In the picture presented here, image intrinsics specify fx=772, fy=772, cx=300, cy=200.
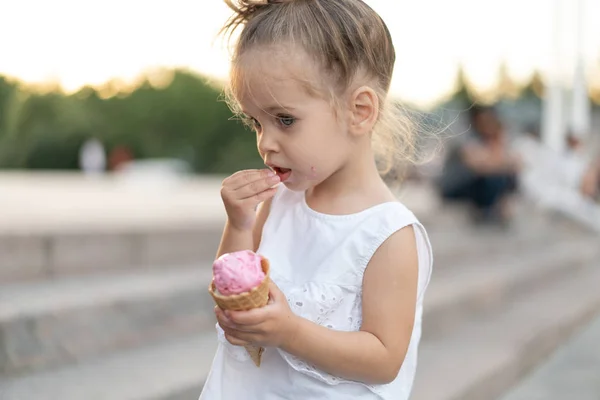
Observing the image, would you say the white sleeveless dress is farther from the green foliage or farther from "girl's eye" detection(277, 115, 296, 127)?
the green foliage

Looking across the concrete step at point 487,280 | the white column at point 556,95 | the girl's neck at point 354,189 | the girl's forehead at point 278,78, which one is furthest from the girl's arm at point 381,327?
the white column at point 556,95

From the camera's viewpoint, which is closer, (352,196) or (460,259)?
(352,196)

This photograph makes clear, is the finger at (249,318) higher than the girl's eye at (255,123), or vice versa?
the girl's eye at (255,123)

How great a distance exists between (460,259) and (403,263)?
4.83 meters

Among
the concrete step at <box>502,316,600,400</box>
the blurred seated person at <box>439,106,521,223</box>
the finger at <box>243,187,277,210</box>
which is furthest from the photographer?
the blurred seated person at <box>439,106,521,223</box>

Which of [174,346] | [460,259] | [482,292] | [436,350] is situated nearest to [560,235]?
[460,259]

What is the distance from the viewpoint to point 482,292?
5.27m

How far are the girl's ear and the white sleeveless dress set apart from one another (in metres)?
0.17

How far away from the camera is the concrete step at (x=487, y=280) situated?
14.9 feet

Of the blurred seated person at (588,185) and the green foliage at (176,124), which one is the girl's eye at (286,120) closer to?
the blurred seated person at (588,185)

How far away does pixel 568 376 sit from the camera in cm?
420

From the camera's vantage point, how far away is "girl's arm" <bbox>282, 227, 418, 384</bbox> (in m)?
1.46

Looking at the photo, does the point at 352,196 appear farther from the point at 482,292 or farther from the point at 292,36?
the point at 482,292

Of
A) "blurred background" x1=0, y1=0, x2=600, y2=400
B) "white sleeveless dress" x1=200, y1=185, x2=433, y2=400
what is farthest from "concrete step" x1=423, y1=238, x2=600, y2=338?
"white sleeveless dress" x1=200, y1=185, x2=433, y2=400
